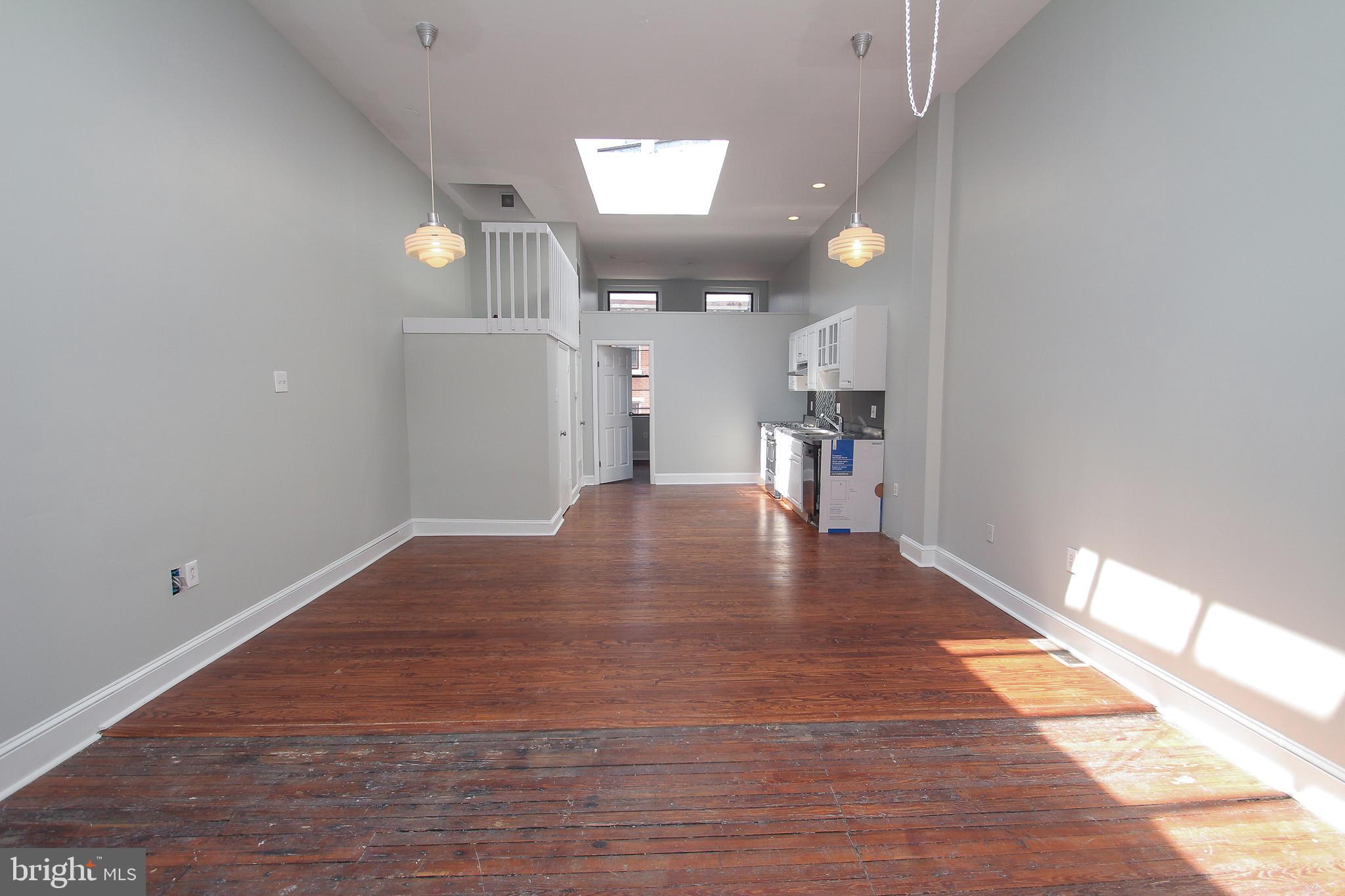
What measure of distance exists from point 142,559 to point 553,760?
1909mm

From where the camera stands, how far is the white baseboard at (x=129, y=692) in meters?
1.80

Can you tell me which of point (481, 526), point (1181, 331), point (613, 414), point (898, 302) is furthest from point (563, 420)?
point (1181, 331)

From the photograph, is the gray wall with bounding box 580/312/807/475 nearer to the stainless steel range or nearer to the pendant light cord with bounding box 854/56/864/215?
the stainless steel range

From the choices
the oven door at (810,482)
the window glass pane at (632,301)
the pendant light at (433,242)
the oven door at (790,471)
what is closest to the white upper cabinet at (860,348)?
the oven door at (810,482)

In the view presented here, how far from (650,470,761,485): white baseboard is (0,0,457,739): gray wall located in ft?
14.8

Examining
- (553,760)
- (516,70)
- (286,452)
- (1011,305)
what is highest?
(516,70)

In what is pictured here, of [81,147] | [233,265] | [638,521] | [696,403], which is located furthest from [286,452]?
[696,403]

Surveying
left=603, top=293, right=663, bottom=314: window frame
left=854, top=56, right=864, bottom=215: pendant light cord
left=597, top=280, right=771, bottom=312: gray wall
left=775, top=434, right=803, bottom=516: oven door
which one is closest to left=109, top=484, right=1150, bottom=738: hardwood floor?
left=775, top=434, right=803, bottom=516: oven door

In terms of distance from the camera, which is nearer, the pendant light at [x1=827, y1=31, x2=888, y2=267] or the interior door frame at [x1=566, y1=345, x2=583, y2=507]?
the pendant light at [x1=827, y1=31, x2=888, y2=267]

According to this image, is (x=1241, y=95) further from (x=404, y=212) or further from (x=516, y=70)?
(x=404, y=212)

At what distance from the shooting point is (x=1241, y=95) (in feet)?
6.35

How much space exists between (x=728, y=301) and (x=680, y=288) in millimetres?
964

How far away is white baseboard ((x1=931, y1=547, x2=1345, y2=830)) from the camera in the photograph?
1707 millimetres

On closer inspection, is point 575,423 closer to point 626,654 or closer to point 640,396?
point 640,396
